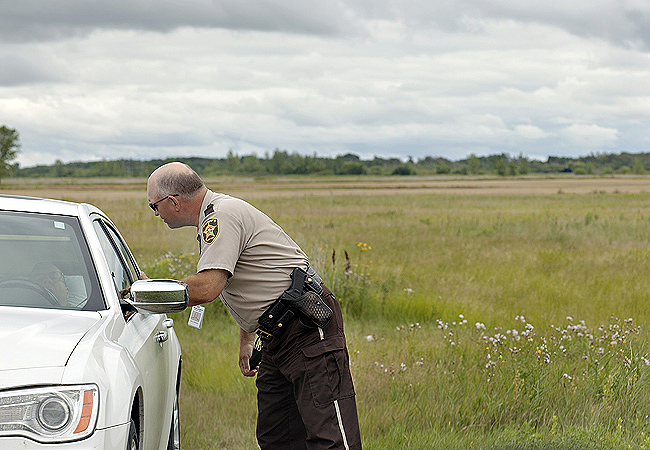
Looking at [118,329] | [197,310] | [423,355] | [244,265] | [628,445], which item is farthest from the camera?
[423,355]

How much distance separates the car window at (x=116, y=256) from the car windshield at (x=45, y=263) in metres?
0.18

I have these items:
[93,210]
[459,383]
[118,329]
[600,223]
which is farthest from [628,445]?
[600,223]

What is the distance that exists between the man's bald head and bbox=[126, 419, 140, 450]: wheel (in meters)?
1.17

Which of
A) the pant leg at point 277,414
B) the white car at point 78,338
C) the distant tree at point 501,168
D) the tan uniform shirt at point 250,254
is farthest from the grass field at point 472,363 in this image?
the distant tree at point 501,168

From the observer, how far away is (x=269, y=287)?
3502 millimetres

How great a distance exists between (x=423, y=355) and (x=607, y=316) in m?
3.81

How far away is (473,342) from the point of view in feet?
21.8

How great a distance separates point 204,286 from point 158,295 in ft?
1.21

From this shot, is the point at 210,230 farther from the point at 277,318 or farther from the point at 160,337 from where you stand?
the point at 160,337

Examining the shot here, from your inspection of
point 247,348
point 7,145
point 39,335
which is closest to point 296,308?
point 247,348

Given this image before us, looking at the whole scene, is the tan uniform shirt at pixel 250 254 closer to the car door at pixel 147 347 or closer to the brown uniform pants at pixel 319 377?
the brown uniform pants at pixel 319 377

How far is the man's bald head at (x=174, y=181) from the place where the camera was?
11.3 ft

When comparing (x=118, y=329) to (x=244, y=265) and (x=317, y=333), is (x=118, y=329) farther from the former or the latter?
(x=317, y=333)

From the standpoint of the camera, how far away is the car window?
3.74 m
